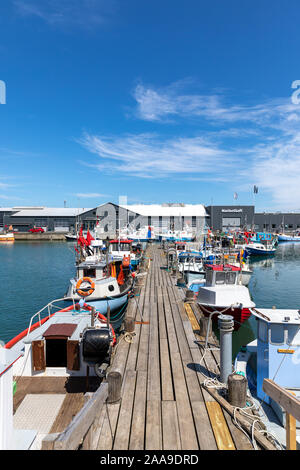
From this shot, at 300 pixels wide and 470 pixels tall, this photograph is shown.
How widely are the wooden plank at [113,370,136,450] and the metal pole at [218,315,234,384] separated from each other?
7.58 ft

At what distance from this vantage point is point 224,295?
53.6ft

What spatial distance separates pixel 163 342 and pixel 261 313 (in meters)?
3.53

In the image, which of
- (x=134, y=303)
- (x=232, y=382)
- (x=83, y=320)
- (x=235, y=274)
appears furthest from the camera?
(x=235, y=274)

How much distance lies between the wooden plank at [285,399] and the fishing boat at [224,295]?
35.2ft

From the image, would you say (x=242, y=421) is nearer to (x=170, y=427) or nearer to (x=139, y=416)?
(x=170, y=427)

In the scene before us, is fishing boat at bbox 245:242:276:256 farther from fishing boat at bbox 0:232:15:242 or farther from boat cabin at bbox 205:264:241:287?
fishing boat at bbox 0:232:15:242

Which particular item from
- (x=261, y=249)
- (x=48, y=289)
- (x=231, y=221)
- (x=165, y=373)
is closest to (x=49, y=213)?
(x=231, y=221)

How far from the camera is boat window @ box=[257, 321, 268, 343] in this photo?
871 cm

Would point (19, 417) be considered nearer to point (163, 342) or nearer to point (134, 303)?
point (163, 342)

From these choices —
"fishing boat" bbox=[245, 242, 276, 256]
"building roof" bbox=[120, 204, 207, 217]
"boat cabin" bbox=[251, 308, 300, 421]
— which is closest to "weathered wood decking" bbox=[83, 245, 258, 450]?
"boat cabin" bbox=[251, 308, 300, 421]
